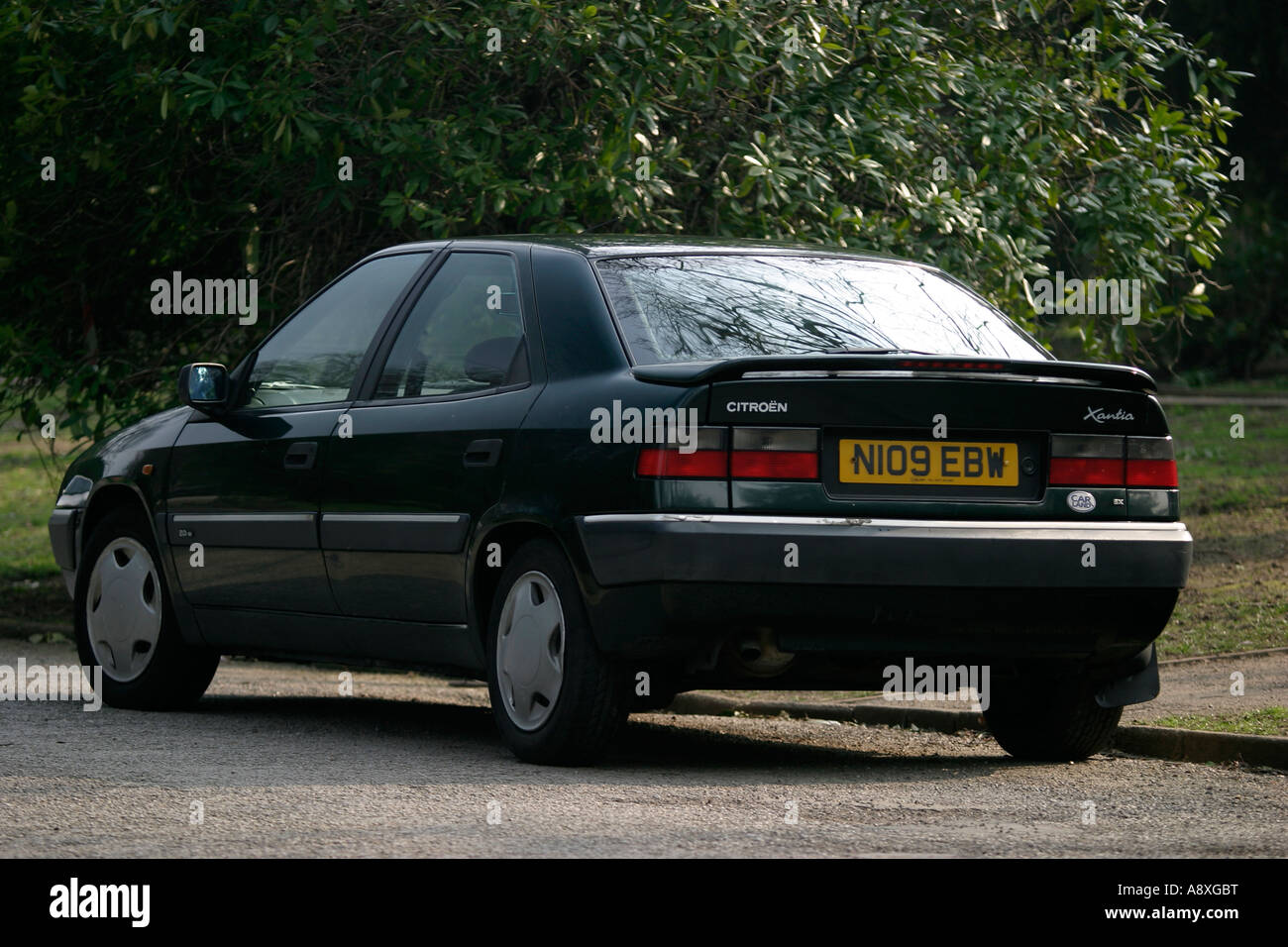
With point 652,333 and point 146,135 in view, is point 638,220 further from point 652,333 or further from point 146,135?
point 652,333

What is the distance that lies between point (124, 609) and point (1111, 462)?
4163mm

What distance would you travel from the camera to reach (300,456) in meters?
7.54

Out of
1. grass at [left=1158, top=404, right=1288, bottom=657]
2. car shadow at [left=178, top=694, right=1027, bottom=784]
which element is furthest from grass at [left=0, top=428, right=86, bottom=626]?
grass at [left=1158, top=404, right=1288, bottom=657]

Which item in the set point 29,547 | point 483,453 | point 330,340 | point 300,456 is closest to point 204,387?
point 330,340

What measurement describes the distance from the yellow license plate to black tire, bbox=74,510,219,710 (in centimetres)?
330

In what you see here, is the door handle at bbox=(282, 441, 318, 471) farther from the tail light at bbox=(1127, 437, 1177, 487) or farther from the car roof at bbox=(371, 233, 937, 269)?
the tail light at bbox=(1127, 437, 1177, 487)

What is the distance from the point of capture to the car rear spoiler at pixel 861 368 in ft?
19.7

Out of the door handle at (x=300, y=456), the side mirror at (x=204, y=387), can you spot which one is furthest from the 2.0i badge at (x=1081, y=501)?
the side mirror at (x=204, y=387)

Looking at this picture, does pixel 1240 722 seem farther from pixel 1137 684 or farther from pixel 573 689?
pixel 573 689

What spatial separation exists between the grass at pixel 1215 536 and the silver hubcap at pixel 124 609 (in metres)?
3.65

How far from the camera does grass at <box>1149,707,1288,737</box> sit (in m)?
7.34
